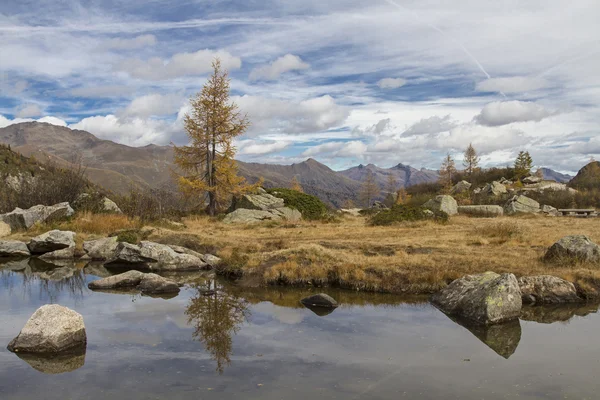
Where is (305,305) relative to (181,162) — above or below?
below

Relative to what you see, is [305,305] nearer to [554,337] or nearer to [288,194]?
[554,337]

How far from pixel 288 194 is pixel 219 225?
28.9 feet

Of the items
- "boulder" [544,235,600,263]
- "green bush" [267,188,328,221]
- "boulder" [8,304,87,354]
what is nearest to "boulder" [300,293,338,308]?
"boulder" [8,304,87,354]

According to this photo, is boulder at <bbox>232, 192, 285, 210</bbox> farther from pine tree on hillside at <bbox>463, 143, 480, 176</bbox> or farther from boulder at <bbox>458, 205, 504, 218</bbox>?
pine tree on hillside at <bbox>463, 143, 480, 176</bbox>

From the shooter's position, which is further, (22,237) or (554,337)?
(22,237)

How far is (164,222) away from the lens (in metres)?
29.8

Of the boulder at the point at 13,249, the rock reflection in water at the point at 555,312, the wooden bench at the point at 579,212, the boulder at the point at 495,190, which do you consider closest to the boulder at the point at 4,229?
the boulder at the point at 13,249

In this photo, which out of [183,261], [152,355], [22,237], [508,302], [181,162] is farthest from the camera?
[181,162]


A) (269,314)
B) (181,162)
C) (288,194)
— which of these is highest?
(181,162)

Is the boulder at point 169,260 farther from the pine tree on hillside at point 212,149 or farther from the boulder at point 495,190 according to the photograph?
the boulder at point 495,190

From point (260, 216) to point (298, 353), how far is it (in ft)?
79.9

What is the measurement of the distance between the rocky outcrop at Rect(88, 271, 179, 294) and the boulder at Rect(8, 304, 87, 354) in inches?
209

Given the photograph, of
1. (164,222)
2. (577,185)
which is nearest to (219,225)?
(164,222)

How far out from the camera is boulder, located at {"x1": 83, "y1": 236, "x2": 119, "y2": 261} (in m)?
22.4
